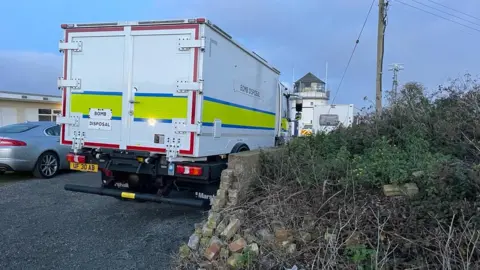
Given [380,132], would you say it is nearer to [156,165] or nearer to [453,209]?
[453,209]

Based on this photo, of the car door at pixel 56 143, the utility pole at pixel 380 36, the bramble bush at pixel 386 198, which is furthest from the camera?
the utility pole at pixel 380 36

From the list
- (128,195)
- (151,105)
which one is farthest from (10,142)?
(151,105)

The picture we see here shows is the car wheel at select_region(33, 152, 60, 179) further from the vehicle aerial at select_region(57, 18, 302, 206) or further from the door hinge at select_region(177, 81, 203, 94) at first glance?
the door hinge at select_region(177, 81, 203, 94)

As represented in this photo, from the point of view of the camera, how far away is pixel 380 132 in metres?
5.95

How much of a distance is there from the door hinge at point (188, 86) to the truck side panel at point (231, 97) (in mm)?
109

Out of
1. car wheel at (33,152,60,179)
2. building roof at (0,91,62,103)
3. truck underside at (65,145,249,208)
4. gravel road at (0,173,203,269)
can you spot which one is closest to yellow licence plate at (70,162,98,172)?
truck underside at (65,145,249,208)

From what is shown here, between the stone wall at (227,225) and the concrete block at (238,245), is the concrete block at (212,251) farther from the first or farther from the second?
the concrete block at (238,245)

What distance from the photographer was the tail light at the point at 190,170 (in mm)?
5156

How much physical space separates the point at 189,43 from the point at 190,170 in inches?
71.3

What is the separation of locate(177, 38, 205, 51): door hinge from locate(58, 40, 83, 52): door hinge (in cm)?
178

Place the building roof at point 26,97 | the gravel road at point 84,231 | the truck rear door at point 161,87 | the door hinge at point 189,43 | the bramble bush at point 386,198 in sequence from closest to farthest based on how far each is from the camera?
1. the bramble bush at point 386,198
2. the gravel road at point 84,231
3. the door hinge at point 189,43
4. the truck rear door at point 161,87
5. the building roof at point 26,97

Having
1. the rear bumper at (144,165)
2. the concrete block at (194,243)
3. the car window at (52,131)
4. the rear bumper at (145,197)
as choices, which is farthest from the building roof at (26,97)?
the concrete block at (194,243)

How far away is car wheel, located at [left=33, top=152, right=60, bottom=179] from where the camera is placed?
921 centimetres

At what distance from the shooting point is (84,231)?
536 centimetres
